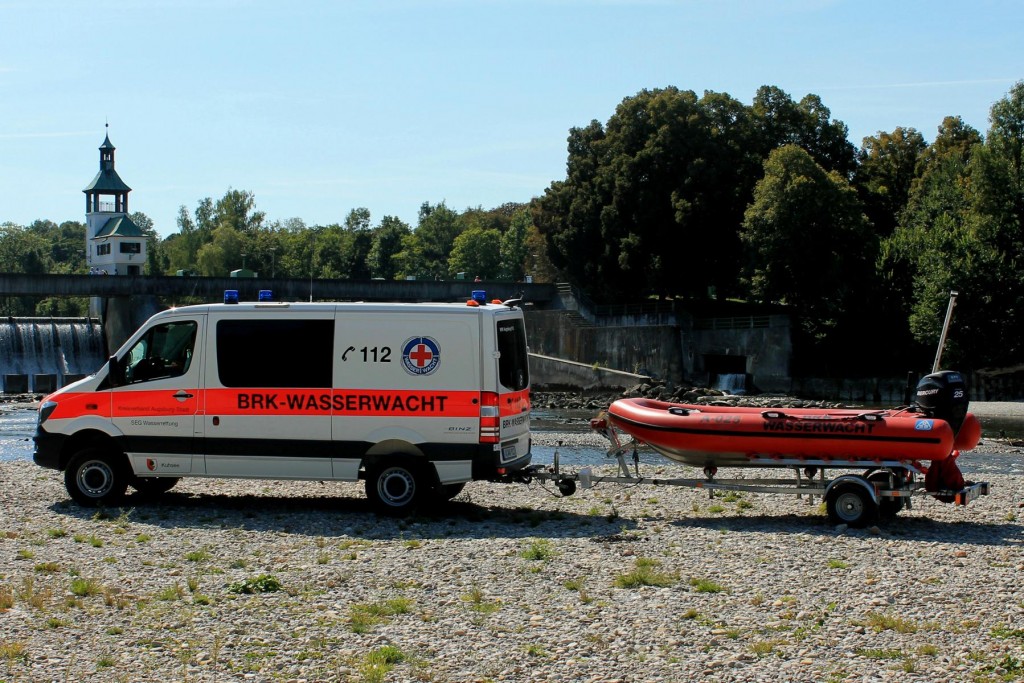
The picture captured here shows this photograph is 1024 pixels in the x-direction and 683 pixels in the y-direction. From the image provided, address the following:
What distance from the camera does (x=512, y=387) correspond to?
16.0m

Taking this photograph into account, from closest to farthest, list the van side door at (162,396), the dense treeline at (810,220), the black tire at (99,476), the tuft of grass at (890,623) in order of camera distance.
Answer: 1. the tuft of grass at (890,623)
2. the van side door at (162,396)
3. the black tire at (99,476)
4. the dense treeline at (810,220)

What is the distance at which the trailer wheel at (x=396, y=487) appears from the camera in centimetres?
1578

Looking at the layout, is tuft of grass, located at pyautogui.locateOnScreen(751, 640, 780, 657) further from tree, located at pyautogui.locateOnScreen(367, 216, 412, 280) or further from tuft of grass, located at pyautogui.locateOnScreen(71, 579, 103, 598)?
tree, located at pyautogui.locateOnScreen(367, 216, 412, 280)

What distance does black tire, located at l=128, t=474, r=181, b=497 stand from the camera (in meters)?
16.9

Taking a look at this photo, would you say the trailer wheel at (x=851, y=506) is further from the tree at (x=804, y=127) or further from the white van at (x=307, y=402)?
the tree at (x=804, y=127)

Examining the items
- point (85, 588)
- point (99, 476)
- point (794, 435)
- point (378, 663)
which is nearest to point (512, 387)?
point (794, 435)

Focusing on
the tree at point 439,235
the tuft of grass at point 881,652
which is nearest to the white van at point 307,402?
the tuft of grass at point 881,652

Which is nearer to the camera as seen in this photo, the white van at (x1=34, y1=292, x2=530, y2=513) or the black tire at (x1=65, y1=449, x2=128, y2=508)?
the white van at (x1=34, y1=292, x2=530, y2=513)

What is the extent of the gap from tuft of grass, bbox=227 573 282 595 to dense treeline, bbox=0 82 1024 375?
4763 cm

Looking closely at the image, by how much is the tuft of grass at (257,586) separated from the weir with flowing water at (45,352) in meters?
54.3

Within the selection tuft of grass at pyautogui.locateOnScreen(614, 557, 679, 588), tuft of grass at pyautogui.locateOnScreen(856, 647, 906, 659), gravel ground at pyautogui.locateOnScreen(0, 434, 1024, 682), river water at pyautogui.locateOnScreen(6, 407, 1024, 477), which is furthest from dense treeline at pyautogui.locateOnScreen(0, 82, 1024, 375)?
tuft of grass at pyautogui.locateOnScreen(856, 647, 906, 659)

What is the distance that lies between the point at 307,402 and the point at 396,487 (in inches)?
68.2

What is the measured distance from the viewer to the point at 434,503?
16.5 meters

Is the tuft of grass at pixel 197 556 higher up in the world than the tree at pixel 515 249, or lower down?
lower down
